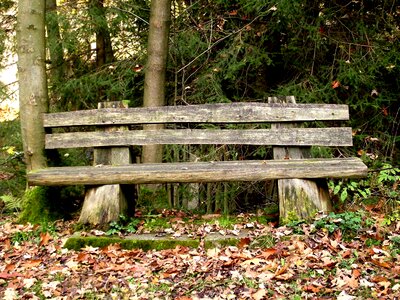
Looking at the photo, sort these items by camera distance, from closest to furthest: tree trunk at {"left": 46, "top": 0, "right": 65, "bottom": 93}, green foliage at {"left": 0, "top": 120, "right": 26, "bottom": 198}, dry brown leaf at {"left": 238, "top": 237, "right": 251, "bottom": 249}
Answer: dry brown leaf at {"left": 238, "top": 237, "right": 251, "bottom": 249}
green foliage at {"left": 0, "top": 120, "right": 26, "bottom": 198}
tree trunk at {"left": 46, "top": 0, "right": 65, "bottom": 93}

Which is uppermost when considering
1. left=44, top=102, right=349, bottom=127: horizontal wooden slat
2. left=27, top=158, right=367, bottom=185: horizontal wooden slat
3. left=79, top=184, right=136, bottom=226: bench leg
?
left=44, top=102, right=349, bottom=127: horizontal wooden slat

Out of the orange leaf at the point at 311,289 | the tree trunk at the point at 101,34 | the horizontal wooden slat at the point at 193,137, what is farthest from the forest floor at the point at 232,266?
the tree trunk at the point at 101,34

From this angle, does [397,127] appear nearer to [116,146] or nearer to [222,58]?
[222,58]

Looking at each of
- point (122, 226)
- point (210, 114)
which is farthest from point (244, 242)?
point (210, 114)

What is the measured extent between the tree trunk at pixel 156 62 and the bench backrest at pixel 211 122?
4.57ft

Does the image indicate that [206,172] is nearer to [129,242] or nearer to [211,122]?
[211,122]

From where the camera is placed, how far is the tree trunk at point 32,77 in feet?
18.3

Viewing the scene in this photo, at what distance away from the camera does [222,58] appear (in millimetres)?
7562

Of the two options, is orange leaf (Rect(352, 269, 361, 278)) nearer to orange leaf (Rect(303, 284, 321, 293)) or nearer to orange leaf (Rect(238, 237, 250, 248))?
orange leaf (Rect(303, 284, 321, 293))

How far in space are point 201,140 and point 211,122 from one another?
9.8 inches

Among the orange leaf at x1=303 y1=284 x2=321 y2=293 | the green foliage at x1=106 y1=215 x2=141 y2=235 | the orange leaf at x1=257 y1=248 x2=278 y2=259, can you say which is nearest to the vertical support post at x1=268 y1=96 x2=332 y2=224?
the orange leaf at x1=257 y1=248 x2=278 y2=259

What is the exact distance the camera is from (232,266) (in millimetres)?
4090

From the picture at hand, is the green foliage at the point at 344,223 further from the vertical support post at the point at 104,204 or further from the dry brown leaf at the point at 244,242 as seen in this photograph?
the vertical support post at the point at 104,204

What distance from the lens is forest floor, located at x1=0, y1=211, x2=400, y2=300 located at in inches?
146
